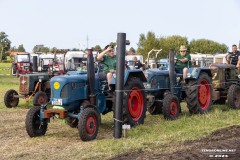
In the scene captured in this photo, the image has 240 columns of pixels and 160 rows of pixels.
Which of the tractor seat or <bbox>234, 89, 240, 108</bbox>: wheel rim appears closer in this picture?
the tractor seat

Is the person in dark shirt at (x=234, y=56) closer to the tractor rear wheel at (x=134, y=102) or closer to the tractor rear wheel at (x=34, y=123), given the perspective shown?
the tractor rear wheel at (x=134, y=102)

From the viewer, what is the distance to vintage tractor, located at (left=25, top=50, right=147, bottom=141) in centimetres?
699

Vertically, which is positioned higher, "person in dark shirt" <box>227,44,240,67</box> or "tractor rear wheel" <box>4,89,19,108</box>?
"person in dark shirt" <box>227,44,240,67</box>

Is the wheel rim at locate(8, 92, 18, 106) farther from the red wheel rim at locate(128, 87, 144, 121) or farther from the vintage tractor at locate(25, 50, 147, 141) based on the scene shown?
the red wheel rim at locate(128, 87, 144, 121)

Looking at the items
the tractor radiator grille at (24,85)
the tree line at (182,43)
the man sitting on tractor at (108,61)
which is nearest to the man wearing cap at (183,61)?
the man sitting on tractor at (108,61)

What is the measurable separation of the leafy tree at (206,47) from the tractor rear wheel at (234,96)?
54.9 meters

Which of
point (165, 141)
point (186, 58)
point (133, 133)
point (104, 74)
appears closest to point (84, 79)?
point (104, 74)

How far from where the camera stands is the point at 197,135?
6.77m

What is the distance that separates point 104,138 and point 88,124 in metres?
0.51

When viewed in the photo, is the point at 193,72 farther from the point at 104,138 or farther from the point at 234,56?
the point at 104,138

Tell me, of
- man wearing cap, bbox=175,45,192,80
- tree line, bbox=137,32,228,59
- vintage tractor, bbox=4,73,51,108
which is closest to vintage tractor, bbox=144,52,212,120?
man wearing cap, bbox=175,45,192,80

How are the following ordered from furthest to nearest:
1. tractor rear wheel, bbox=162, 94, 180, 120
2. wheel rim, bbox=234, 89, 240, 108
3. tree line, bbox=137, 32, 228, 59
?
tree line, bbox=137, 32, 228, 59 → wheel rim, bbox=234, 89, 240, 108 → tractor rear wheel, bbox=162, 94, 180, 120

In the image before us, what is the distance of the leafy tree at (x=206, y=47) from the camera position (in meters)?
65.4

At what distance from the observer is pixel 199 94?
9.86 metres
